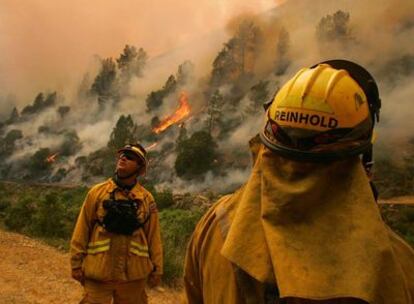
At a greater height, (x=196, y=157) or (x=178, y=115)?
(x=178, y=115)

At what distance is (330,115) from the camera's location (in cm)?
106

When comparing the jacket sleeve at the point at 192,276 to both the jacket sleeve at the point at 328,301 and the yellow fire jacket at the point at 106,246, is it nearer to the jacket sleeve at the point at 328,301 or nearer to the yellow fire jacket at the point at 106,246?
the jacket sleeve at the point at 328,301

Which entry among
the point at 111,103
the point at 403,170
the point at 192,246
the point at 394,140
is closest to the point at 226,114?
the point at 394,140

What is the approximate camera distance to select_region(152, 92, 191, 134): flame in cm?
7380

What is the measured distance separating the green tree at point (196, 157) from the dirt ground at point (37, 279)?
37.3m

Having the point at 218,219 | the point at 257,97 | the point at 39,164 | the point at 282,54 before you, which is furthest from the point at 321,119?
the point at 39,164

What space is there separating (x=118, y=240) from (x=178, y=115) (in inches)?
2931

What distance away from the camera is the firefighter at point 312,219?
91 cm

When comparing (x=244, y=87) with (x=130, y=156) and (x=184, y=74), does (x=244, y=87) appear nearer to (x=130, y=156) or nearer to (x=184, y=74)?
(x=184, y=74)

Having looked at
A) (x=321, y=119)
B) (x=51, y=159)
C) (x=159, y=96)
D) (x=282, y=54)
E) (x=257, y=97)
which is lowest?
(x=321, y=119)

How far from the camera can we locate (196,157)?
46656 millimetres

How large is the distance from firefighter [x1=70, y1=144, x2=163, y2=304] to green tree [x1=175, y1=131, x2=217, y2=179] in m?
41.8

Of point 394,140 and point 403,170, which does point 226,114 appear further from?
point 403,170

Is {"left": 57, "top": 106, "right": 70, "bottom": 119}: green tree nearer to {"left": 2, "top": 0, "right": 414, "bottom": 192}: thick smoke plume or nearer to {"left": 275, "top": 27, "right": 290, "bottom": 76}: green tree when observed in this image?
{"left": 2, "top": 0, "right": 414, "bottom": 192}: thick smoke plume
